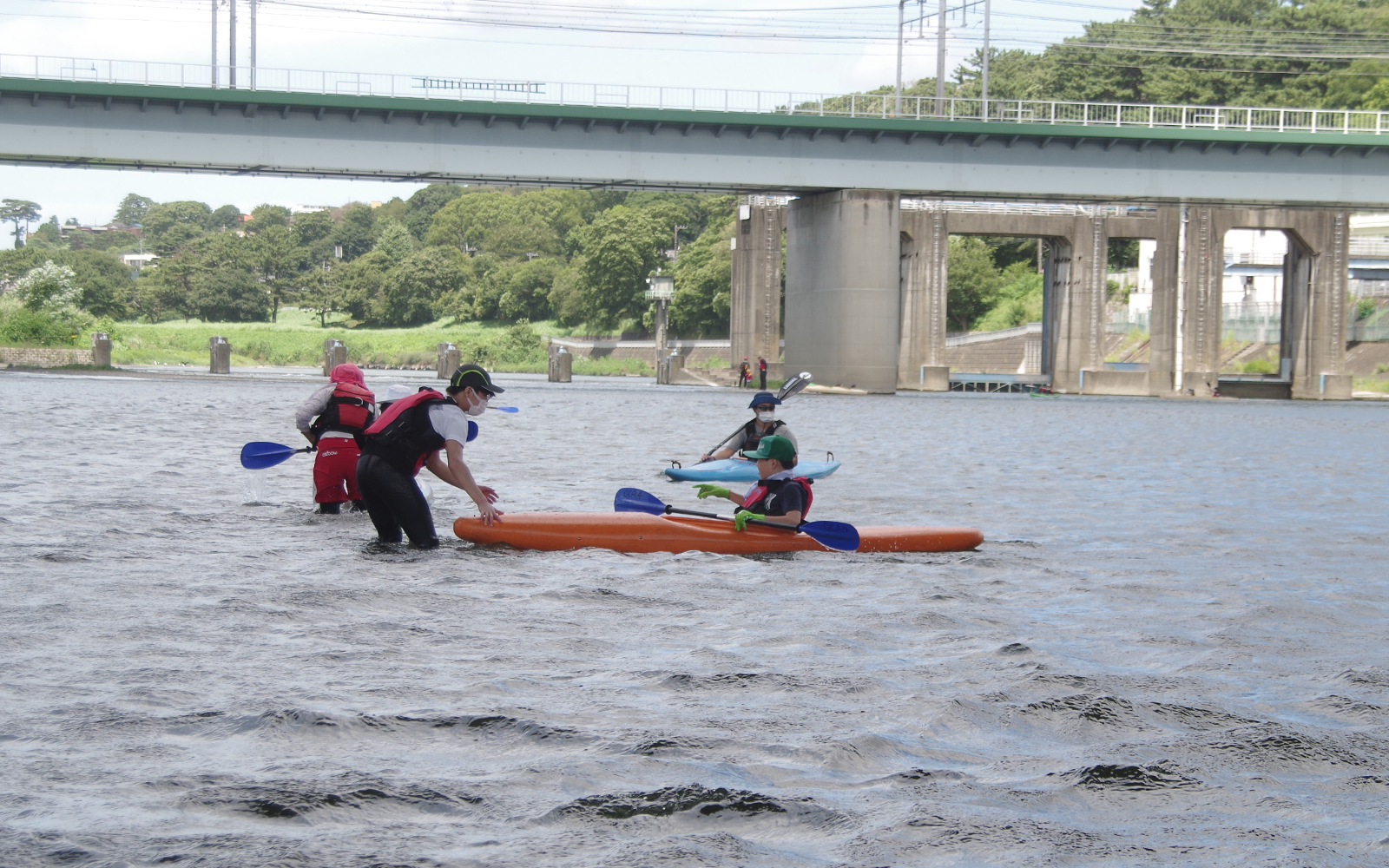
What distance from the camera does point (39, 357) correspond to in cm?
5512

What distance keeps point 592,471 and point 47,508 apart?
305 inches

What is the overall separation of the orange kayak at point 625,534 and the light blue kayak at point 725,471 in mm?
4338

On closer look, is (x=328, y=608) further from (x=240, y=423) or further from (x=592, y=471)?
(x=240, y=423)

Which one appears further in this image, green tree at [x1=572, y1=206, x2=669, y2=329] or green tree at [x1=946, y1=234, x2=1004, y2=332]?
green tree at [x1=572, y1=206, x2=669, y2=329]

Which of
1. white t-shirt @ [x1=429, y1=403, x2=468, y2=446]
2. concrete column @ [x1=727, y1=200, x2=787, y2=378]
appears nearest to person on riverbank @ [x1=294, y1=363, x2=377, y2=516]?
white t-shirt @ [x1=429, y1=403, x2=468, y2=446]

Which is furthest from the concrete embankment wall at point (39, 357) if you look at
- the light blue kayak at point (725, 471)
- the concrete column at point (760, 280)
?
the light blue kayak at point (725, 471)

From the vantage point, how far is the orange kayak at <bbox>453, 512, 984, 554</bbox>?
1189cm

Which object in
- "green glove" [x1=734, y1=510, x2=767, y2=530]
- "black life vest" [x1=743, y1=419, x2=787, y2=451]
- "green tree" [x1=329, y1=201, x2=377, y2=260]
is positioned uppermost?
"green tree" [x1=329, y1=201, x2=377, y2=260]

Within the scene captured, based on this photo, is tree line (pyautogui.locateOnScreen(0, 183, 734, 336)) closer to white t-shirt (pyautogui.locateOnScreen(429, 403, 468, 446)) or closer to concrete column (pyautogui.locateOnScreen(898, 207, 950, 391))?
concrete column (pyautogui.locateOnScreen(898, 207, 950, 391))

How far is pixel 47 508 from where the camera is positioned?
1400 cm

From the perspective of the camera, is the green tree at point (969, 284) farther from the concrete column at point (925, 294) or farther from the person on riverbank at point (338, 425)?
the person on riverbank at point (338, 425)

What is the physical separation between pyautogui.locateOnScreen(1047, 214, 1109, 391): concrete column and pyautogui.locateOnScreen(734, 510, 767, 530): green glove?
5834 centimetres

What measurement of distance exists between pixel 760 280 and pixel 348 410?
182 ft

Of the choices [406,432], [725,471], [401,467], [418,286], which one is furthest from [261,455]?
[418,286]
